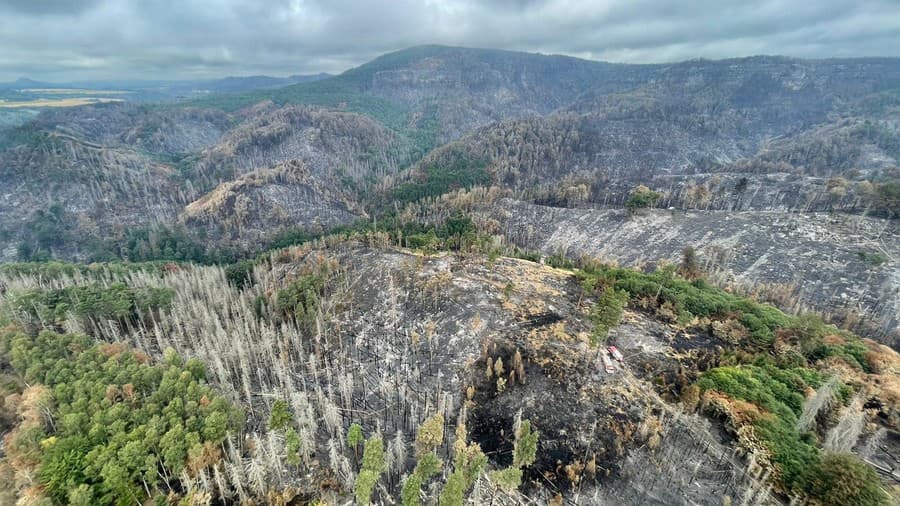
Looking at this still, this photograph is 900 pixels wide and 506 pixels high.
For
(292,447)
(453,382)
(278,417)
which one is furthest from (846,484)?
(278,417)

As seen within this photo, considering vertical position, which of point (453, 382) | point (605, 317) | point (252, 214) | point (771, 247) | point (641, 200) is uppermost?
point (605, 317)

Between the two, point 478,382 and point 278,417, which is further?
point 478,382

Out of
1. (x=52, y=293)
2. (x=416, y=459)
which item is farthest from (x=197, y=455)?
(x=52, y=293)

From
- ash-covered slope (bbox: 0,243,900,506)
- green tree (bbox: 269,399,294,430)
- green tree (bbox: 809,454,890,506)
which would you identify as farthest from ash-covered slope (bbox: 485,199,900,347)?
green tree (bbox: 269,399,294,430)

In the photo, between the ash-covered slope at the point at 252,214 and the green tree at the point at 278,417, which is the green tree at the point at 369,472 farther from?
the ash-covered slope at the point at 252,214

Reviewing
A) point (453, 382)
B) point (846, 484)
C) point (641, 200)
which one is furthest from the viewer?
point (641, 200)

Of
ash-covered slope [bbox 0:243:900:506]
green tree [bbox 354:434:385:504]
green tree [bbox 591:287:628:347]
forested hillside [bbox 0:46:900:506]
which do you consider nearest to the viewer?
green tree [bbox 354:434:385:504]

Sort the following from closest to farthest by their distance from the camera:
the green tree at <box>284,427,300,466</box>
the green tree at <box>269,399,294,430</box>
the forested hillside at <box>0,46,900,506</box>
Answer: the forested hillside at <box>0,46,900,506</box> → the green tree at <box>284,427,300,466</box> → the green tree at <box>269,399,294,430</box>

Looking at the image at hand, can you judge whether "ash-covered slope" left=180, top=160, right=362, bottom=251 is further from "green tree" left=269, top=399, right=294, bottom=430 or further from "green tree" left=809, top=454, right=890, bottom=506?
"green tree" left=809, top=454, right=890, bottom=506

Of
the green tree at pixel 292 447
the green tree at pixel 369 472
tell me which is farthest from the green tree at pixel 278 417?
the green tree at pixel 369 472

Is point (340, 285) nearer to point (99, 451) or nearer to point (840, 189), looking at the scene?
point (99, 451)

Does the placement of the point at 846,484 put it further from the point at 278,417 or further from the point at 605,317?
the point at 278,417

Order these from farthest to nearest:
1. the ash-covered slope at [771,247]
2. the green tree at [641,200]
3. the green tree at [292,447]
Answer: the green tree at [641,200], the ash-covered slope at [771,247], the green tree at [292,447]
